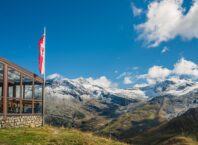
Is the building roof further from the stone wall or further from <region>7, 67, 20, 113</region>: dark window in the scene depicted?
the stone wall

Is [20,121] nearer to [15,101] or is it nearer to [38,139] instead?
[15,101]

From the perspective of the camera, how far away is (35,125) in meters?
45.9

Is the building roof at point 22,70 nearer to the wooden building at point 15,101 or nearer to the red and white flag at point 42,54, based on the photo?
the wooden building at point 15,101

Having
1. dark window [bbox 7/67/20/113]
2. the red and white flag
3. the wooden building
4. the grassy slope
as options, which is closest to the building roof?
the wooden building

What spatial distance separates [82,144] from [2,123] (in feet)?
34.6

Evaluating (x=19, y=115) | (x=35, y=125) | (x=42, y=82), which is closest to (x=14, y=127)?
(x=19, y=115)

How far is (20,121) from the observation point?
1687 inches

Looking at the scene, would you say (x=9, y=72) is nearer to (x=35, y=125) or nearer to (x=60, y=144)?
(x=35, y=125)

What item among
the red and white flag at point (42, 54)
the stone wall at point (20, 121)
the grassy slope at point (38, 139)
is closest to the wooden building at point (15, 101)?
the stone wall at point (20, 121)

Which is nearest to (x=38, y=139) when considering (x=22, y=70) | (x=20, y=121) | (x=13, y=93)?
(x=20, y=121)

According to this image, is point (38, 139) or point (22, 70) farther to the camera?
point (22, 70)

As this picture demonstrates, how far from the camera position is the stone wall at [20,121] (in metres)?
40.1

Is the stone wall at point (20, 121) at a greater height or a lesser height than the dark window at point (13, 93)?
lesser

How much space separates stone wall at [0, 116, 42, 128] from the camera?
40091 mm
